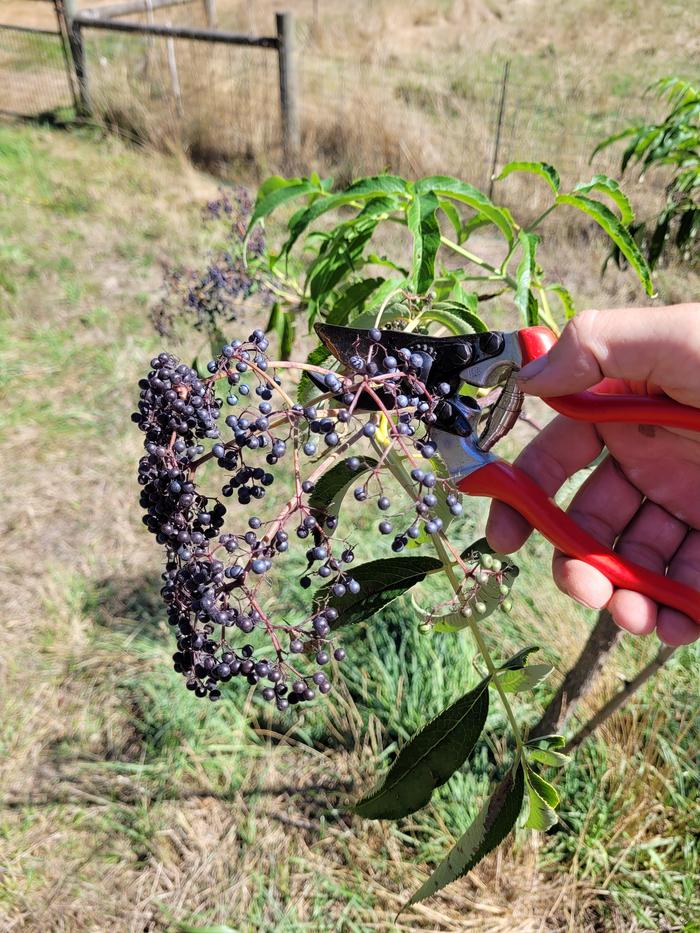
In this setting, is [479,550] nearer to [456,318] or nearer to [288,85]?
[456,318]

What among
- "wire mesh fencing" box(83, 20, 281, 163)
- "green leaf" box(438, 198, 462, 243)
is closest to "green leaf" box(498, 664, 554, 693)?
"green leaf" box(438, 198, 462, 243)

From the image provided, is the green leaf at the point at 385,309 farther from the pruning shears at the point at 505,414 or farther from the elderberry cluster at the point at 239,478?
the elderberry cluster at the point at 239,478

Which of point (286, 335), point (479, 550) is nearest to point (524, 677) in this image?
point (479, 550)

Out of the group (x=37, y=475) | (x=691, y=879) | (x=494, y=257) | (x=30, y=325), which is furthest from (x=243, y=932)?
(x=494, y=257)

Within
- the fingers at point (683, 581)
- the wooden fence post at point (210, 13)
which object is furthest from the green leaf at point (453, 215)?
the wooden fence post at point (210, 13)

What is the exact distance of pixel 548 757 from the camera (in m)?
1.36

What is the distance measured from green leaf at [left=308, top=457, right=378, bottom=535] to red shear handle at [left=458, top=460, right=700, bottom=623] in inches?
9.9

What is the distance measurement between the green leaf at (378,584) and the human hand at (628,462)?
0.57 feet

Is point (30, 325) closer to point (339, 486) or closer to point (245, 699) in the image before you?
point (245, 699)

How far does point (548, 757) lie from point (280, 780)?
1.17 meters

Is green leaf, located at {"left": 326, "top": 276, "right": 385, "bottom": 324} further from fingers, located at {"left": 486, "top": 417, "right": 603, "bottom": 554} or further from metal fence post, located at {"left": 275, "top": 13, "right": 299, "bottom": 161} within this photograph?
metal fence post, located at {"left": 275, "top": 13, "right": 299, "bottom": 161}

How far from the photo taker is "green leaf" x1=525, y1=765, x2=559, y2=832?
1.34 metres

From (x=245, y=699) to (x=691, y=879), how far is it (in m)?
1.35

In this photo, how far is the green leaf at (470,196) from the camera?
1483 mm
